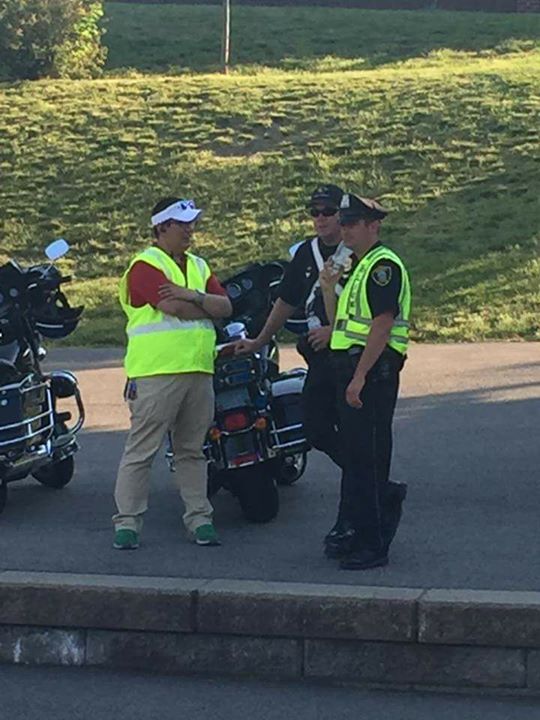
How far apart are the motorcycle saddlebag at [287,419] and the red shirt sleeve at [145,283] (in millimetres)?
1155

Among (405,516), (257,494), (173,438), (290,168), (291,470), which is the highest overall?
(173,438)

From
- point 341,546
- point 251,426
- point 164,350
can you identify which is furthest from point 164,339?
point 341,546

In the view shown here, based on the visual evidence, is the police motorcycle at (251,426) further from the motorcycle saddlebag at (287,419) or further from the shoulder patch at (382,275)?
the shoulder patch at (382,275)

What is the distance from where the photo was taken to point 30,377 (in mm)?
8422

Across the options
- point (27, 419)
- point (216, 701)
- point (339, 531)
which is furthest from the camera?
point (27, 419)

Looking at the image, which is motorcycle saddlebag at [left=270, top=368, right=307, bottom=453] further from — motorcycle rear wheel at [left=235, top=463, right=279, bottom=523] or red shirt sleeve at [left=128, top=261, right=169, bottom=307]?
red shirt sleeve at [left=128, top=261, right=169, bottom=307]

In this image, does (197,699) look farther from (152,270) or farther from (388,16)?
(388,16)

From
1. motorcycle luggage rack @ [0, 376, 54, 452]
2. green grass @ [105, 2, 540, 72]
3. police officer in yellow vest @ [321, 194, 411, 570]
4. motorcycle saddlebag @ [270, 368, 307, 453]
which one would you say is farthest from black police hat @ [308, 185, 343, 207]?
green grass @ [105, 2, 540, 72]

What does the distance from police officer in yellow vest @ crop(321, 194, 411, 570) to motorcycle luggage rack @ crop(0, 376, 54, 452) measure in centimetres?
208

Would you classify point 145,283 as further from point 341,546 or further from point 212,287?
point 341,546

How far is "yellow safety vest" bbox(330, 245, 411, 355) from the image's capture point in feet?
21.9

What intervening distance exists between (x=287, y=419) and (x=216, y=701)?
2.48 m

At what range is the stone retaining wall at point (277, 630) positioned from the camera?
5883 mm

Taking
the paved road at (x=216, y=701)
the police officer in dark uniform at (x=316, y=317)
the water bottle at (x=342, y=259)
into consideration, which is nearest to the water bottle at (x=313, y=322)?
the police officer in dark uniform at (x=316, y=317)
